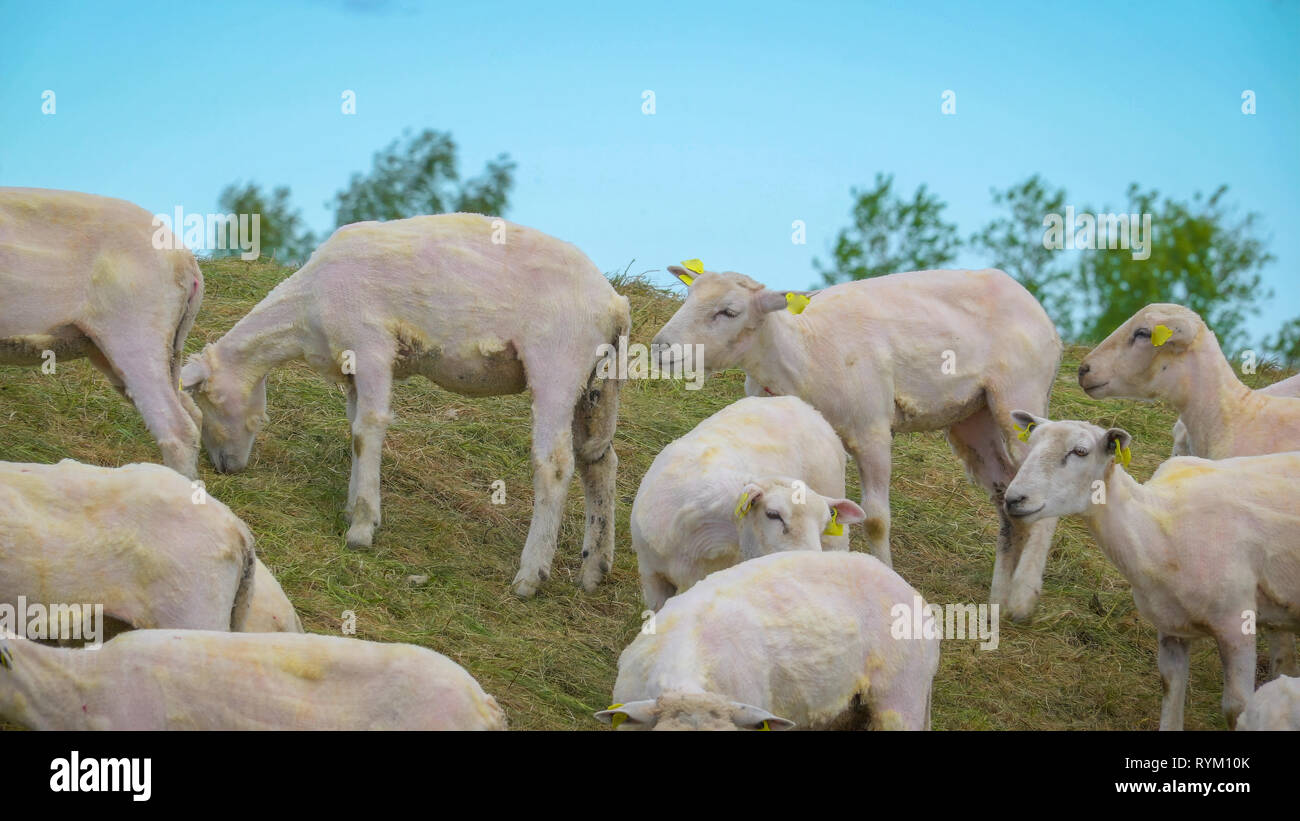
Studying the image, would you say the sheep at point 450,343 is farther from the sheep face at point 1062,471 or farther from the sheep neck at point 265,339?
the sheep face at point 1062,471

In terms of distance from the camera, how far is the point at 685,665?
19.5ft

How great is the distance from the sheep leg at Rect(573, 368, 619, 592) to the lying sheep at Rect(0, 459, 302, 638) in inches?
143

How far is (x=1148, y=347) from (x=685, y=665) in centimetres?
597

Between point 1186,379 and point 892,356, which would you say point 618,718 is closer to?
point 892,356

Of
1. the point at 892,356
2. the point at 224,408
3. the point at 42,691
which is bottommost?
the point at 42,691

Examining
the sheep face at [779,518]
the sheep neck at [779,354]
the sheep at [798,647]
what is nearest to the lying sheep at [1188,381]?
the sheep neck at [779,354]

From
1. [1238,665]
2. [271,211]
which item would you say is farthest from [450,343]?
[271,211]

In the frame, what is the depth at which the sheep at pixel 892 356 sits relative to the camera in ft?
Result: 33.8

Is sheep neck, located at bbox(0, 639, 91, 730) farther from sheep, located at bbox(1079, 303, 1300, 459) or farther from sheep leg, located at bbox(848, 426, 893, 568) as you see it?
sheep, located at bbox(1079, 303, 1300, 459)

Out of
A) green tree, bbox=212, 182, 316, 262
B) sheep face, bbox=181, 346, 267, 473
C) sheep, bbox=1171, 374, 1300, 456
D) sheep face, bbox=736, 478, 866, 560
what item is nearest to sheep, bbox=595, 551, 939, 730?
sheep face, bbox=736, 478, 866, 560

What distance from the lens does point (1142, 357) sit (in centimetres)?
1054

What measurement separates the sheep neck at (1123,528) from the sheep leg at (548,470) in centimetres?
345

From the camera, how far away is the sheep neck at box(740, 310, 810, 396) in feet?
33.9

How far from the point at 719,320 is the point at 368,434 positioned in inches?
103
